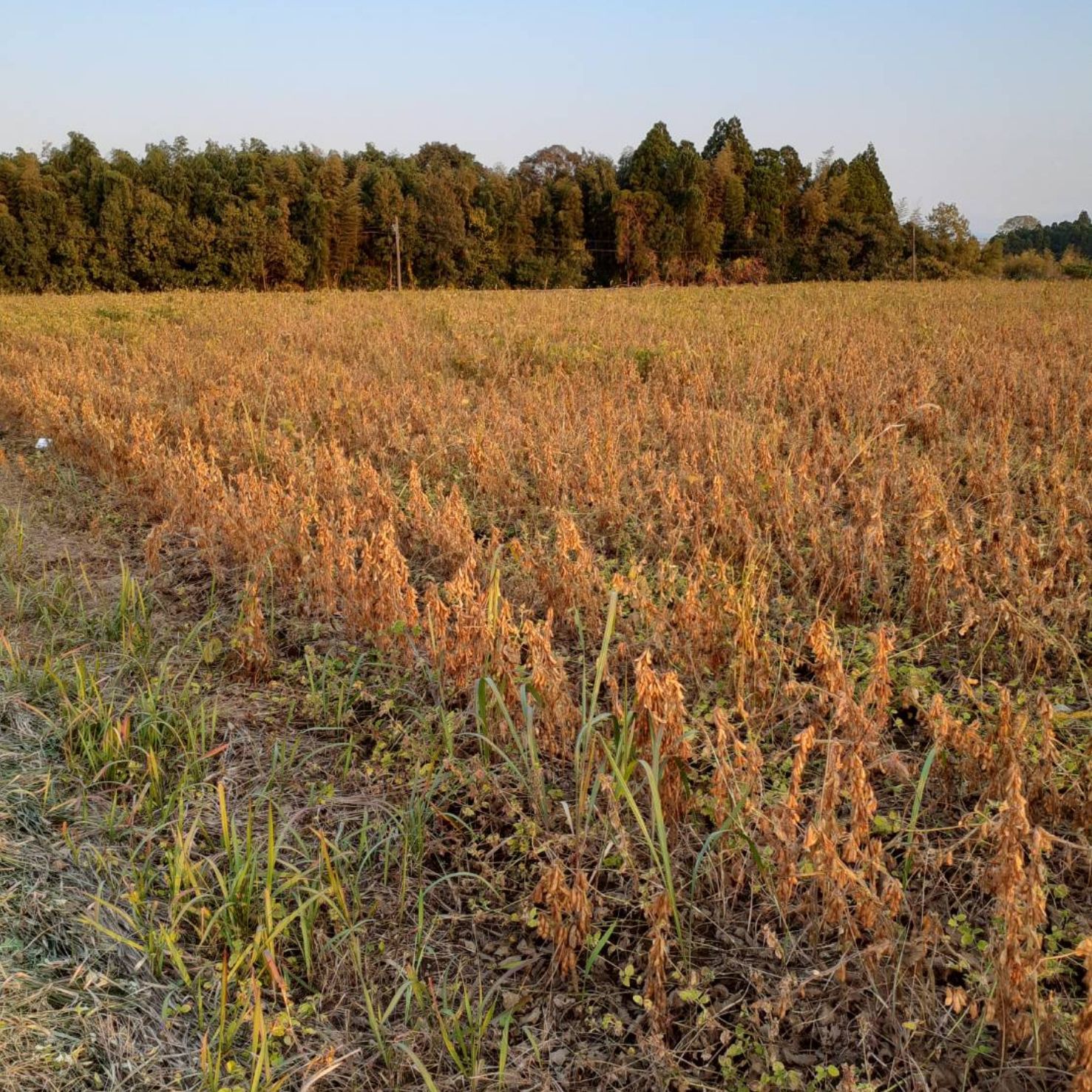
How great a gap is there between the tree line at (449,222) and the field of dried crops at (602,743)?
30.5 meters

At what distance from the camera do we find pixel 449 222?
37.3 metres

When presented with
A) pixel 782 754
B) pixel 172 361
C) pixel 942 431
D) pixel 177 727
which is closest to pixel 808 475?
pixel 942 431

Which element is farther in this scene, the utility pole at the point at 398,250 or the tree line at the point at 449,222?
the tree line at the point at 449,222

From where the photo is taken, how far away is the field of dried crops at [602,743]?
1.77 metres

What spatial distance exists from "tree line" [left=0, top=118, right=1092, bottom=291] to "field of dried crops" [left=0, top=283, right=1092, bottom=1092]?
3046 centimetres

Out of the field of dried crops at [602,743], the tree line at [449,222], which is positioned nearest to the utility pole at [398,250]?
the tree line at [449,222]

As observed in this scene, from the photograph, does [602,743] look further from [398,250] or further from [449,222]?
[449,222]

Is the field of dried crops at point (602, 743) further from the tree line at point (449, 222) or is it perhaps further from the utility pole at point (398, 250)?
the tree line at point (449, 222)

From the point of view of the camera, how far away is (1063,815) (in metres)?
2.25

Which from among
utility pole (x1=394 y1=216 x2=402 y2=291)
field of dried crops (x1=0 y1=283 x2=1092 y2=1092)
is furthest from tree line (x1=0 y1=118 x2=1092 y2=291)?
field of dried crops (x1=0 y1=283 x2=1092 y2=1092)

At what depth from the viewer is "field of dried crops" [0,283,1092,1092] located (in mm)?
1767

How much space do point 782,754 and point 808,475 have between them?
263cm

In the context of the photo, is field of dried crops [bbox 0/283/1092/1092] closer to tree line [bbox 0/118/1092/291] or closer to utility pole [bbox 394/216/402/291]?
utility pole [bbox 394/216/402/291]

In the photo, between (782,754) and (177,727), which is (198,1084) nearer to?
(177,727)
